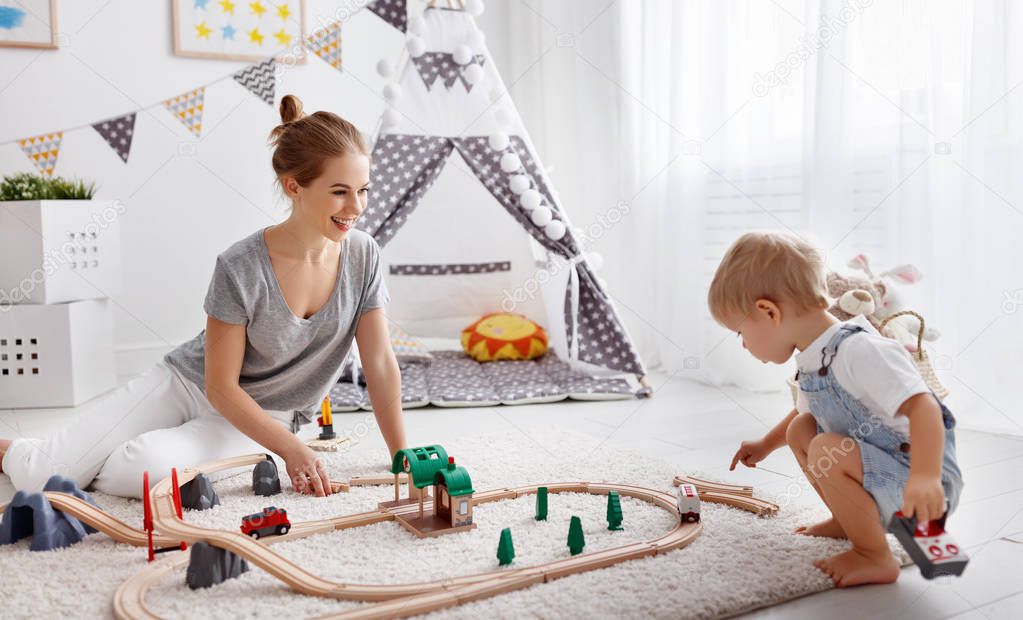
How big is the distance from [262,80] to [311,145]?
162 cm

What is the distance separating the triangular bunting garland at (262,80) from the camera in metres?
3.07

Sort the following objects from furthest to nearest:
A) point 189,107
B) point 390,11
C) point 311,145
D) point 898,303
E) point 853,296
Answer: point 189,107 < point 390,11 < point 898,303 < point 853,296 < point 311,145

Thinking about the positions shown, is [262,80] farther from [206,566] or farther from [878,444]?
[878,444]

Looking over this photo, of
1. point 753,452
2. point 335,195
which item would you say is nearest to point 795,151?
point 753,452

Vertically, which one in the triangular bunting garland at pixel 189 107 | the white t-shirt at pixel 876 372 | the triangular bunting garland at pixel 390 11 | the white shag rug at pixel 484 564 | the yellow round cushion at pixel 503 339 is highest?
the triangular bunting garland at pixel 390 11

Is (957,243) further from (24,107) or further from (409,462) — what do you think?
(24,107)

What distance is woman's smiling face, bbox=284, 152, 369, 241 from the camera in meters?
1.66

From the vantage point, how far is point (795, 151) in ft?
8.84

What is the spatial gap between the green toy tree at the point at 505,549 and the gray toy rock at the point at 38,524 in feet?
2.39

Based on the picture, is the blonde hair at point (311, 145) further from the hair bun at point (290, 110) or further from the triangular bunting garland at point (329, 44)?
the triangular bunting garland at point (329, 44)

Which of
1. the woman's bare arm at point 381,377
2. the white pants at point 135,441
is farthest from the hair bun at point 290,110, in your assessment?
the white pants at point 135,441

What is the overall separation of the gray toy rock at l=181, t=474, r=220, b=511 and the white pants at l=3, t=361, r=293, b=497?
0.08 metres

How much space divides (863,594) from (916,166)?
4.60 ft

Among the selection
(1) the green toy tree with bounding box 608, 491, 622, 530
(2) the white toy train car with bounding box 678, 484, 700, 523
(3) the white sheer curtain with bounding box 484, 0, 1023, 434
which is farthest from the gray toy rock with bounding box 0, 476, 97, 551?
(3) the white sheer curtain with bounding box 484, 0, 1023, 434
